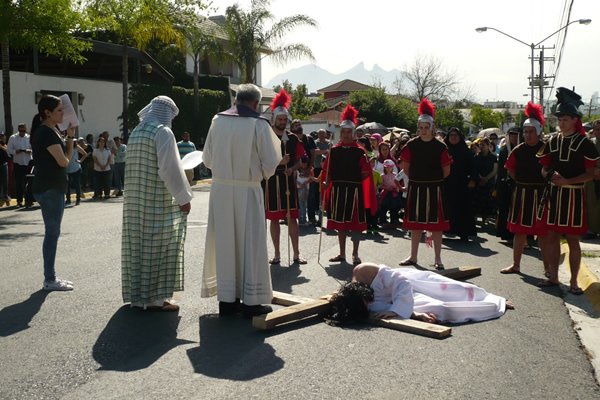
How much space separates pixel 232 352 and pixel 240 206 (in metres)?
1.60

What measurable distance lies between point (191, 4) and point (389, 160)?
1612 cm

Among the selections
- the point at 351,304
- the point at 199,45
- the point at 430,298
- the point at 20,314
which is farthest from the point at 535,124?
the point at 199,45

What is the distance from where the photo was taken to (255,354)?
5.69 m

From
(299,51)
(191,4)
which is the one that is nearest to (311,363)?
(191,4)

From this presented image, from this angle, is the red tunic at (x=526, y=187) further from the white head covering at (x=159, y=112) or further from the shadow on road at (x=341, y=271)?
the white head covering at (x=159, y=112)

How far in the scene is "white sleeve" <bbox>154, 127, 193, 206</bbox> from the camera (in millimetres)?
6594

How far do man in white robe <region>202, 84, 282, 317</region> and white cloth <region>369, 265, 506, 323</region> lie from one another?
1.13 m

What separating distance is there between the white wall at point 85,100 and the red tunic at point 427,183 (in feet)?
58.2

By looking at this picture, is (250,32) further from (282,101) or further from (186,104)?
(282,101)

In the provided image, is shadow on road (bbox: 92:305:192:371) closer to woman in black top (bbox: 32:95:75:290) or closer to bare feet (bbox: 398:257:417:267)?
woman in black top (bbox: 32:95:75:290)

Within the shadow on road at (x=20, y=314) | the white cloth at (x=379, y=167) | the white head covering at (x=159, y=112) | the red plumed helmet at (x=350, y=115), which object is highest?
the red plumed helmet at (x=350, y=115)

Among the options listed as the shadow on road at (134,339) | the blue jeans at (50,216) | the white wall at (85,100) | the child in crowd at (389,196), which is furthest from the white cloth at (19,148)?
the shadow on road at (134,339)

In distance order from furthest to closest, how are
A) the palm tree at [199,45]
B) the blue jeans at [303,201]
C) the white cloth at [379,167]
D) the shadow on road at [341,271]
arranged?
the palm tree at [199,45] → the white cloth at [379,167] → the blue jeans at [303,201] → the shadow on road at [341,271]

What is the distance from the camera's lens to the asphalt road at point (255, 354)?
4.91 meters
